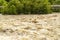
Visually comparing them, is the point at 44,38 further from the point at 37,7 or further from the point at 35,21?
the point at 37,7

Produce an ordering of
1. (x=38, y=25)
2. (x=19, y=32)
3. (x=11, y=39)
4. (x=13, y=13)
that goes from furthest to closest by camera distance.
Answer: (x=13, y=13)
(x=38, y=25)
(x=19, y=32)
(x=11, y=39)

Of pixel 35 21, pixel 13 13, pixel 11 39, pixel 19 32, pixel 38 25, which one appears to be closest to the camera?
pixel 11 39

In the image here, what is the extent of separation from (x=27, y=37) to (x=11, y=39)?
501mm

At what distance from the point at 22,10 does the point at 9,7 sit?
0.72 metres

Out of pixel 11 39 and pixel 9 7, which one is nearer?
pixel 11 39

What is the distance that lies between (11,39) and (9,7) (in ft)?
18.1

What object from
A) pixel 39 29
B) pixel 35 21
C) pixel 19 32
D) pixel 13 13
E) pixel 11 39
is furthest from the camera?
pixel 13 13

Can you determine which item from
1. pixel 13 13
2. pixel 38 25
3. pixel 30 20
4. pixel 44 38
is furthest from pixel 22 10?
pixel 44 38

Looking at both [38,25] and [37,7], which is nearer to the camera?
[38,25]

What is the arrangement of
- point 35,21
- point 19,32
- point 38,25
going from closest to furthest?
point 19,32
point 38,25
point 35,21

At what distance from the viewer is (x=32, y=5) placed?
1206 cm

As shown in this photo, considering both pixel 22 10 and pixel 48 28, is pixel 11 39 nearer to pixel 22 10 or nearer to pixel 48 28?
pixel 48 28

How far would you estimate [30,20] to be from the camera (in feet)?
32.4

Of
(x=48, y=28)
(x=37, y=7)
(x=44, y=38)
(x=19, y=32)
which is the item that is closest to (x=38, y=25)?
(x=48, y=28)
